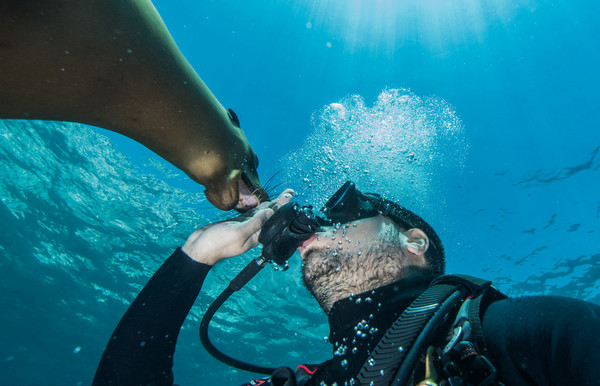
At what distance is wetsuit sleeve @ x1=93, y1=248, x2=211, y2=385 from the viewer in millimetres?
2303

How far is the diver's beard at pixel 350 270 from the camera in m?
2.52

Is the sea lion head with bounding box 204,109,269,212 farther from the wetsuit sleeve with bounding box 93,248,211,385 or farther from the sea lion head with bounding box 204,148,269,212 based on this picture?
the wetsuit sleeve with bounding box 93,248,211,385

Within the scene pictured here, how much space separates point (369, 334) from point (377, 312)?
172 millimetres

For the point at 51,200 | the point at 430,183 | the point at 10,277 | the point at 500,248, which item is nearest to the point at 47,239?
the point at 51,200

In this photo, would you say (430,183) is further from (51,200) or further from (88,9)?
(51,200)

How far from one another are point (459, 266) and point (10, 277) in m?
34.9

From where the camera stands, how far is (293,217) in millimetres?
2512

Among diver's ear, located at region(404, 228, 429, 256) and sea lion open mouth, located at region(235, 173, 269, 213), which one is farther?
sea lion open mouth, located at region(235, 173, 269, 213)

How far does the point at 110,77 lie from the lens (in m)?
1.99

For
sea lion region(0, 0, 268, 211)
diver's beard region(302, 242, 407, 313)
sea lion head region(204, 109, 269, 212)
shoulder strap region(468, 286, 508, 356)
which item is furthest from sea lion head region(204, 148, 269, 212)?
shoulder strap region(468, 286, 508, 356)

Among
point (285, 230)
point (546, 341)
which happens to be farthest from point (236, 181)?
point (546, 341)

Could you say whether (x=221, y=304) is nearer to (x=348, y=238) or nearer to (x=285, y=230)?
(x=285, y=230)

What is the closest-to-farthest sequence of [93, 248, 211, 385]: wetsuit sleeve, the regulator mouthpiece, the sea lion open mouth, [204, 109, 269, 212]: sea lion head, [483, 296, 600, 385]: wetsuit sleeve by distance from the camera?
[483, 296, 600, 385]: wetsuit sleeve
[93, 248, 211, 385]: wetsuit sleeve
the regulator mouthpiece
[204, 109, 269, 212]: sea lion head
the sea lion open mouth

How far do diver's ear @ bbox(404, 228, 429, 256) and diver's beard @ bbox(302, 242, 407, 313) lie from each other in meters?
0.12
